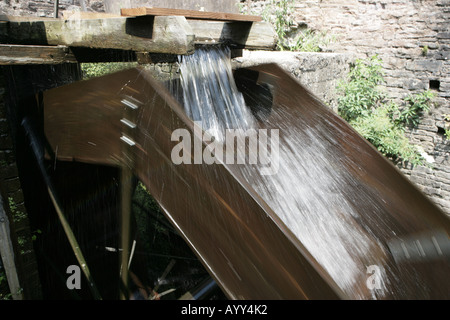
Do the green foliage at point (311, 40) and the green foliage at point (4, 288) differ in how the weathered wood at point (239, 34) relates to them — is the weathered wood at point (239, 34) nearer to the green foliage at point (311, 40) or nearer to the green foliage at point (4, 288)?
the green foliage at point (4, 288)

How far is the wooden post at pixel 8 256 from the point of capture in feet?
6.11

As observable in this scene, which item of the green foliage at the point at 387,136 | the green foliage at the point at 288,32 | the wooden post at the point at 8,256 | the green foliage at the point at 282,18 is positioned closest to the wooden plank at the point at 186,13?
the wooden post at the point at 8,256

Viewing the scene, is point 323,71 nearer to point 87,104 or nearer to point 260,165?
point 260,165

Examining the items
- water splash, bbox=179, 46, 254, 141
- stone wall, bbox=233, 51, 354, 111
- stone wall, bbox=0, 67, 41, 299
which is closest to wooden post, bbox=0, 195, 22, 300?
stone wall, bbox=0, 67, 41, 299

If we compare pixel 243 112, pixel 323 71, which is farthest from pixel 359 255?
pixel 323 71

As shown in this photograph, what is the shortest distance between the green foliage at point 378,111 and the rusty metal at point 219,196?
3.03 metres

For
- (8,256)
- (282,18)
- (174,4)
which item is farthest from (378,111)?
(8,256)

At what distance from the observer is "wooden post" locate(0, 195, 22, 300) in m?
1.86

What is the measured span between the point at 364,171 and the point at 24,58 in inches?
86.8

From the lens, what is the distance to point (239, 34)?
6.73 ft

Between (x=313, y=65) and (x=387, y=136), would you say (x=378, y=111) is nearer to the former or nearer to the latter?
(x=387, y=136)

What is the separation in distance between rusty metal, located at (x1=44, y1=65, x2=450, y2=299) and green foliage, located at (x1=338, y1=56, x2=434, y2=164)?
9.95ft
